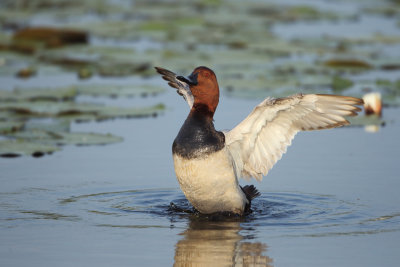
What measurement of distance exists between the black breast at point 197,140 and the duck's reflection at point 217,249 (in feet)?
2.15

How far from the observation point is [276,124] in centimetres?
736

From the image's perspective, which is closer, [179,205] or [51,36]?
[179,205]

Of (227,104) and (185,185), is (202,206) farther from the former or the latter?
(227,104)

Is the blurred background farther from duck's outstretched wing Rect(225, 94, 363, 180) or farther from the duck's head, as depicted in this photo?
the duck's head

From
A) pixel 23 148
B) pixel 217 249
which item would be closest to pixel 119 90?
pixel 23 148

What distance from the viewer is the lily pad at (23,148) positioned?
334 inches

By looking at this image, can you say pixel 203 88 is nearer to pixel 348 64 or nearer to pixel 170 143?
pixel 170 143

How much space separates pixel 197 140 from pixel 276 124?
35.1 inches

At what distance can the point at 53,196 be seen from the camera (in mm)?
7453

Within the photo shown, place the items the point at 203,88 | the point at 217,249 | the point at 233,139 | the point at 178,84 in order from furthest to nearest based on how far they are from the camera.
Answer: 1. the point at 178,84
2. the point at 233,139
3. the point at 203,88
4. the point at 217,249

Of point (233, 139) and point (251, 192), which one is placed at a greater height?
point (233, 139)

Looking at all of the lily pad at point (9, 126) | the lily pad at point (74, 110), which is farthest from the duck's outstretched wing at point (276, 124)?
the lily pad at point (9, 126)

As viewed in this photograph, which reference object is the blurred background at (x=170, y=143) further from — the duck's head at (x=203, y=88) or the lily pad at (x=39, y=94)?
the duck's head at (x=203, y=88)

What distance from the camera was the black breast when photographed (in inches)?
268
